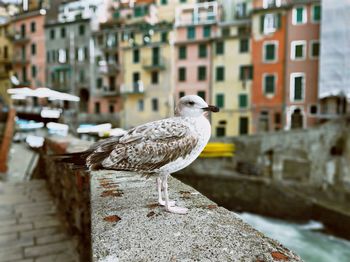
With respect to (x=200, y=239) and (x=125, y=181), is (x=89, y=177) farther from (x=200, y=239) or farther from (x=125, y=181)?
(x=200, y=239)

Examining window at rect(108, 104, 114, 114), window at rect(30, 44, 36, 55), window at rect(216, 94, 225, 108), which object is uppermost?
window at rect(30, 44, 36, 55)

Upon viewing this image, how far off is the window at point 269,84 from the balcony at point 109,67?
12.7 metres

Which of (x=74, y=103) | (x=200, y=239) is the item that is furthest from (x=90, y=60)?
(x=200, y=239)

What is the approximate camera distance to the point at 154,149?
71.5 inches

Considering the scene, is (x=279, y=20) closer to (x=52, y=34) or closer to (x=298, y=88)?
(x=298, y=88)

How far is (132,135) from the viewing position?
1.91m

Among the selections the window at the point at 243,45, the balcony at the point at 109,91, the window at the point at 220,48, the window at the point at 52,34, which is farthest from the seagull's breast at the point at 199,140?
the window at the point at 52,34

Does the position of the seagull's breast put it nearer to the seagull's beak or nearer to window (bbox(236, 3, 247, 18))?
the seagull's beak

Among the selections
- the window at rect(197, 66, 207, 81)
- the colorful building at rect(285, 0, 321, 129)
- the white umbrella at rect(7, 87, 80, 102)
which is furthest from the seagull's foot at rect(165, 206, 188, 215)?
the window at rect(197, 66, 207, 81)

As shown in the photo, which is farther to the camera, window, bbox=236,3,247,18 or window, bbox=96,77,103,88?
window, bbox=96,77,103,88

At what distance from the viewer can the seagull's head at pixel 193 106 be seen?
1.93 meters

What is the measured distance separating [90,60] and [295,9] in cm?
1801

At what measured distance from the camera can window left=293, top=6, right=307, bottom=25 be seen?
20.9 m

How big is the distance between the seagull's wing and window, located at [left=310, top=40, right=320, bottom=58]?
2170cm
